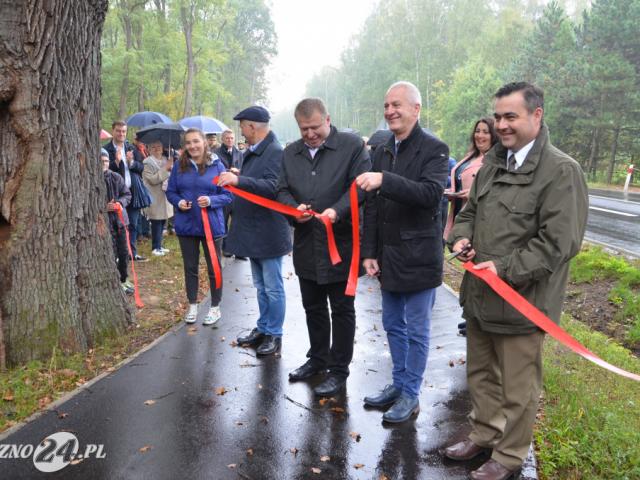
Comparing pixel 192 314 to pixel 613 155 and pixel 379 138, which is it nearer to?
pixel 379 138

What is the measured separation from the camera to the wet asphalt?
10.4 feet

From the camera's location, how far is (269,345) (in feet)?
16.6

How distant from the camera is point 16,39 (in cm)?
419

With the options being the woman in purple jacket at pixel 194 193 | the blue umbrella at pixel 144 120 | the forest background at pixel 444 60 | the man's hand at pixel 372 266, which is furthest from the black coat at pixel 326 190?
the forest background at pixel 444 60

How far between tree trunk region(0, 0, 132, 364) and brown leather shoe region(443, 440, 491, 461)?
11.2ft

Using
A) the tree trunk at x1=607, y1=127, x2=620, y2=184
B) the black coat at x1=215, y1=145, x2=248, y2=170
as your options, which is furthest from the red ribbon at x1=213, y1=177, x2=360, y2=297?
the tree trunk at x1=607, y1=127, x2=620, y2=184

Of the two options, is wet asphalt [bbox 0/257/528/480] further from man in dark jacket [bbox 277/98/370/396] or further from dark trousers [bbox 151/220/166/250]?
dark trousers [bbox 151/220/166/250]

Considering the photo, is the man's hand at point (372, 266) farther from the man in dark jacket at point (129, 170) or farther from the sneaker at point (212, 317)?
the man in dark jacket at point (129, 170)

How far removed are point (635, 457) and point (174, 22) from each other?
29.8m

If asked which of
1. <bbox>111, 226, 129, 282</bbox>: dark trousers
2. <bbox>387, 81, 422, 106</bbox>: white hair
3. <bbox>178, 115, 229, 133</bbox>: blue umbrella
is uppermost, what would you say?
<bbox>387, 81, 422, 106</bbox>: white hair

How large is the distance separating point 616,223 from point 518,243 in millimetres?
12696

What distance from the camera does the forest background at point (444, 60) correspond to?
25219 mm

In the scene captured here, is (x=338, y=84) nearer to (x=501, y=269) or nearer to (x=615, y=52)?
(x=615, y=52)

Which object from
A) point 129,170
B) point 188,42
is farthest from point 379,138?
point 188,42
